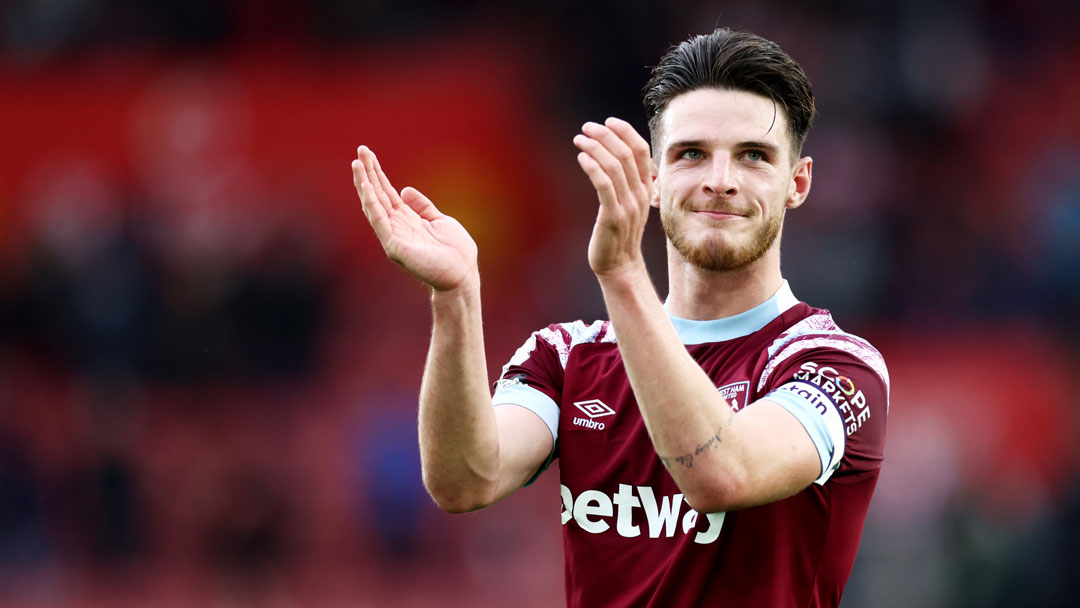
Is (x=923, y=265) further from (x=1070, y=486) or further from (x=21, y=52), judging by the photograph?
(x=21, y=52)

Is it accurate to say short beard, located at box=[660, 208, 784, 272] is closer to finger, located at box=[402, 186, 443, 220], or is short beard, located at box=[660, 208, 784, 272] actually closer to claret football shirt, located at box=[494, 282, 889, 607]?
claret football shirt, located at box=[494, 282, 889, 607]

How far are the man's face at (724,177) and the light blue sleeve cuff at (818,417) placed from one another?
48 cm

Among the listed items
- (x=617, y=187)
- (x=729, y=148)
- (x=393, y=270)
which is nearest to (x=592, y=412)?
(x=729, y=148)

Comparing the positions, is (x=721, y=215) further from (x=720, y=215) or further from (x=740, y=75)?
(x=740, y=75)

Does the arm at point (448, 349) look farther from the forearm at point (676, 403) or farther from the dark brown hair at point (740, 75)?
the dark brown hair at point (740, 75)

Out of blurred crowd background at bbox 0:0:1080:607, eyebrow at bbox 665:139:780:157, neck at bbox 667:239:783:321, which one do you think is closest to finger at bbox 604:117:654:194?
eyebrow at bbox 665:139:780:157

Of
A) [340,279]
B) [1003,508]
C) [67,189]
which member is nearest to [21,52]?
[67,189]

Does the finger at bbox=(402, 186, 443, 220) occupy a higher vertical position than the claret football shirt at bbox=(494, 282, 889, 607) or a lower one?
higher

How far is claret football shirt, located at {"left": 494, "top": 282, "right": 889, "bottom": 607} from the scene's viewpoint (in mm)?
3145

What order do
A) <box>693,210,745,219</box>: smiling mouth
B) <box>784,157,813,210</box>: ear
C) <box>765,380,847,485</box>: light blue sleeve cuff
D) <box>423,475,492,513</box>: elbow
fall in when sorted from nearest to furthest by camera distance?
<box>765,380,847,485</box>: light blue sleeve cuff < <box>423,475,492,513</box>: elbow < <box>693,210,745,219</box>: smiling mouth < <box>784,157,813,210</box>: ear

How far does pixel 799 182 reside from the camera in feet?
12.0

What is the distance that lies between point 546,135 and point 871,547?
17.6ft

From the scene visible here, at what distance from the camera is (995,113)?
12797mm

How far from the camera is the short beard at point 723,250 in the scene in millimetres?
3383
